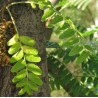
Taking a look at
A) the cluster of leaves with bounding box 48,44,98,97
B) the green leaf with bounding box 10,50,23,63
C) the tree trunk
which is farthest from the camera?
the cluster of leaves with bounding box 48,44,98,97

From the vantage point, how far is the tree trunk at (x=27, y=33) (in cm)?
127

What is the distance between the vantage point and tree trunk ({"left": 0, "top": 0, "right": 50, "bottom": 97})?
1273 mm

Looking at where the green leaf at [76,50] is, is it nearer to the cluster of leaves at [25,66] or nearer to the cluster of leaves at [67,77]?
the cluster of leaves at [25,66]

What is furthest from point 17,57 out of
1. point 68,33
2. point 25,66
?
point 68,33

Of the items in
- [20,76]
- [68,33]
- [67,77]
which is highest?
[68,33]

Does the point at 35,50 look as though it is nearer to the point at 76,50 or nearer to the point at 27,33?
the point at 76,50

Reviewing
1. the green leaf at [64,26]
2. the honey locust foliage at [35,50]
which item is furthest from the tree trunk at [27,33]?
the green leaf at [64,26]

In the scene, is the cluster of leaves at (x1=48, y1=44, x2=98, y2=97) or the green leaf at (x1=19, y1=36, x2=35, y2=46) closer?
the green leaf at (x1=19, y1=36, x2=35, y2=46)

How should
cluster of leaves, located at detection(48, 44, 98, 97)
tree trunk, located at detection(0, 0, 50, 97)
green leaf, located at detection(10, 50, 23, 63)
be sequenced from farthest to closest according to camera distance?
cluster of leaves, located at detection(48, 44, 98, 97) → tree trunk, located at detection(0, 0, 50, 97) → green leaf, located at detection(10, 50, 23, 63)

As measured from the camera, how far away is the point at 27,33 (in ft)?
4.34

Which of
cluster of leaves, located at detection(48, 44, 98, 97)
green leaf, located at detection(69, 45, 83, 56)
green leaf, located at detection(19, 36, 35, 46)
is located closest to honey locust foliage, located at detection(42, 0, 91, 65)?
green leaf, located at detection(69, 45, 83, 56)

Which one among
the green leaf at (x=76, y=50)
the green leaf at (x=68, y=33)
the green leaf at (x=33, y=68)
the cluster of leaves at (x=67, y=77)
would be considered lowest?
the cluster of leaves at (x=67, y=77)

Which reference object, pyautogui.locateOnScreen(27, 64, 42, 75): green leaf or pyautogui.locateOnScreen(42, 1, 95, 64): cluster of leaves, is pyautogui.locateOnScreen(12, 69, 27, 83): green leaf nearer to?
pyautogui.locateOnScreen(27, 64, 42, 75): green leaf

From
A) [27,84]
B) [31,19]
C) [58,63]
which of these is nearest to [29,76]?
[27,84]
